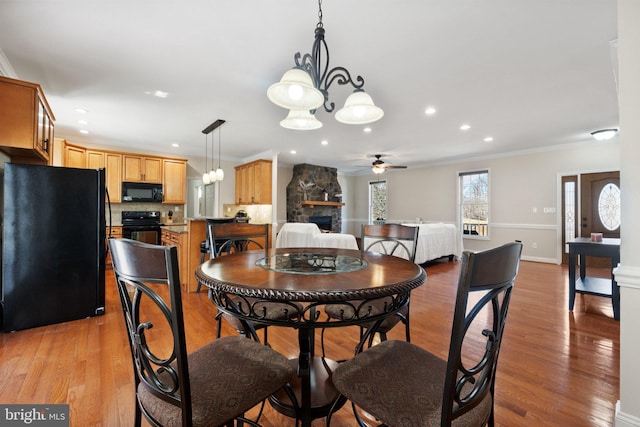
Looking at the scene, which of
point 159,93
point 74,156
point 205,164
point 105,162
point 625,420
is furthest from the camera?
point 205,164

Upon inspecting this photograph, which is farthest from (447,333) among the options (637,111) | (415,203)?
(415,203)

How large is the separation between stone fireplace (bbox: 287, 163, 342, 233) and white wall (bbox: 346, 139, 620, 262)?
2507 millimetres

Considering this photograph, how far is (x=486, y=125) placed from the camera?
14.9 feet

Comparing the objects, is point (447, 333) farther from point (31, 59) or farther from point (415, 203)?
point (415, 203)

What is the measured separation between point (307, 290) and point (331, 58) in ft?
7.46

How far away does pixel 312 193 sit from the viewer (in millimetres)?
8516

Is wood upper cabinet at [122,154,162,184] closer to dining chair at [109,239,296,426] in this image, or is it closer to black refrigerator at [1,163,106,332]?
black refrigerator at [1,163,106,332]

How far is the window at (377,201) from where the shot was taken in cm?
944

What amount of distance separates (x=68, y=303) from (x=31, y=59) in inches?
89.5

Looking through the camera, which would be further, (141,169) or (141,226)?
(141,169)

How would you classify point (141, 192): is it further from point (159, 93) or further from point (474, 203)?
point (474, 203)

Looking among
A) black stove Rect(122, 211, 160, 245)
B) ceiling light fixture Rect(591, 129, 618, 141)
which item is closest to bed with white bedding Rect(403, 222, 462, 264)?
ceiling light fixture Rect(591, 129, 618, 141)

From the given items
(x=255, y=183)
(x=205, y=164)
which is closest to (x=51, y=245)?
(x=255, y=183)

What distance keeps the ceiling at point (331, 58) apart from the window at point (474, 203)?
2.49 metres
